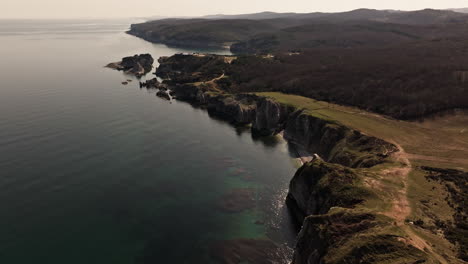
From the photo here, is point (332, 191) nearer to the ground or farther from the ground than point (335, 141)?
farther from the ground

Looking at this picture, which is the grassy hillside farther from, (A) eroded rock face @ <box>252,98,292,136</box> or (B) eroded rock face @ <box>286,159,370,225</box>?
(A) eroded rock face @ <box>252,98,292,136</box>


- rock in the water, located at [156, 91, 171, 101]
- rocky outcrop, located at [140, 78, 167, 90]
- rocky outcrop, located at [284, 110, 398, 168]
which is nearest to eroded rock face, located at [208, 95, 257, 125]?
rocky outcrop, located at [284, 110, 398, 168]

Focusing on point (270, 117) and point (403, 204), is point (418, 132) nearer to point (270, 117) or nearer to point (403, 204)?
point (403, 204)

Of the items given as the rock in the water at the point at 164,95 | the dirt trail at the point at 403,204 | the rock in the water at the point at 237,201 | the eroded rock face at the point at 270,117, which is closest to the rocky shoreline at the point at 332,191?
the eroded rock face at the point at 270,117

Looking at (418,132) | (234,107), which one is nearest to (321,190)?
(418,132)

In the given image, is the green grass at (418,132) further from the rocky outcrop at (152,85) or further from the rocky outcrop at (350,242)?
the rocky outcrop at (152,85)

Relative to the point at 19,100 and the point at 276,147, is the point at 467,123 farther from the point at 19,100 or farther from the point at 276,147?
the point at 19,100
